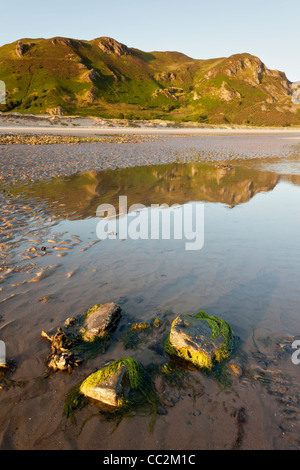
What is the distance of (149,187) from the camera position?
1653 centimetres

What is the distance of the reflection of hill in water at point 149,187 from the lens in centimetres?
1350

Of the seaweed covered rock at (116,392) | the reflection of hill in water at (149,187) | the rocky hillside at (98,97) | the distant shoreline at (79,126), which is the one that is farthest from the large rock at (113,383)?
the rocky hillside at (98,97)

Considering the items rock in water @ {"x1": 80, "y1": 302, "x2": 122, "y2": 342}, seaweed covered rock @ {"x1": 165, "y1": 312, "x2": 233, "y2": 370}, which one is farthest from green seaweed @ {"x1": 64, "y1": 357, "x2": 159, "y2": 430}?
→ rock in water @ {"x1": 80, "y1": 302, "x2": 122, "y2": 342}

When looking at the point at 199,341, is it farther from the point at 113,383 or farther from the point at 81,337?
the point at 81,337

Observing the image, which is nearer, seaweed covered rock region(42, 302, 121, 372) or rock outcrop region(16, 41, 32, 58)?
seaweed covered rock region(42, 302, 121, 372)

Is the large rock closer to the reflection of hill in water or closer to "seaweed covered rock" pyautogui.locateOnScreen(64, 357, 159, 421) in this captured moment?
"seaweed covered rock" pyautogui.locateOnScreen(64, 357, 159, 421)

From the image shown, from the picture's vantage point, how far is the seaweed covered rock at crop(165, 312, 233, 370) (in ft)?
14.2

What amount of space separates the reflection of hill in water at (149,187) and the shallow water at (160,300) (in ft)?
1.01

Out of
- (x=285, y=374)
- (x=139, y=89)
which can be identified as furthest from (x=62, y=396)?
(x=139, y=89)

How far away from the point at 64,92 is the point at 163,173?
154 metres

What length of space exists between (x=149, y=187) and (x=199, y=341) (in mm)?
13122

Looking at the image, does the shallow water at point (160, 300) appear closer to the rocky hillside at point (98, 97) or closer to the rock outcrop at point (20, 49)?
the rocky hillside at point (98, 97)

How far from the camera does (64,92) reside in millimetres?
145625

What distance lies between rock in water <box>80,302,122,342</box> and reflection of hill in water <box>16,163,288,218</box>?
21.9 ft
